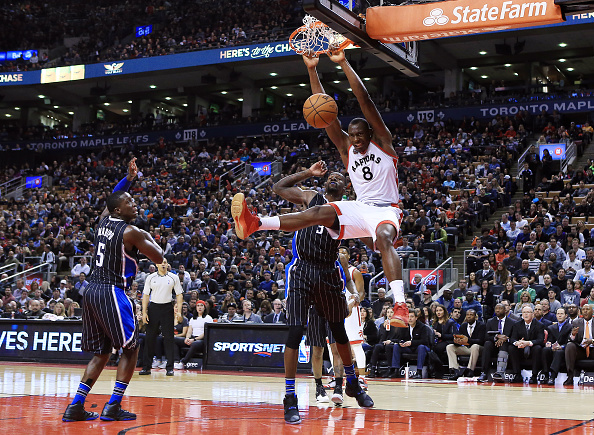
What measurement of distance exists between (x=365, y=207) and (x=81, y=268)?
662 inches

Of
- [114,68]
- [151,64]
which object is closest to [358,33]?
[151,64]

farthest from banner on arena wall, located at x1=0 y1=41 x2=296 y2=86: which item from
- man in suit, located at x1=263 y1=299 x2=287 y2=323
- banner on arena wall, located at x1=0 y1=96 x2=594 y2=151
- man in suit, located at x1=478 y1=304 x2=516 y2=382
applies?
man in suit, located at x1=478 y1=304 x2=516 y2=382

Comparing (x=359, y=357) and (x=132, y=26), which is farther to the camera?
(x=132, y=26)

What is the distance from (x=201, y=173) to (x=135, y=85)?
428 inches

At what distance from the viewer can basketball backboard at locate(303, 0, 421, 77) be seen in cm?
848

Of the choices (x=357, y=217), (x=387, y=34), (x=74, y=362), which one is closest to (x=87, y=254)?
(x=74, y=362)

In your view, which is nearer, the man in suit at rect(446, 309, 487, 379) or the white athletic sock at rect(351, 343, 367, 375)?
the white athletic sock at rect(351, 343, 367, 375)

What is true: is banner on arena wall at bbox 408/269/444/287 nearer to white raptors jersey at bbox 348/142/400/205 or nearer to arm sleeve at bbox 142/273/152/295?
arm sleeve at bbox 142/273/152/295

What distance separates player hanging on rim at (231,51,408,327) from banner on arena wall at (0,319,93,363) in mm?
10584

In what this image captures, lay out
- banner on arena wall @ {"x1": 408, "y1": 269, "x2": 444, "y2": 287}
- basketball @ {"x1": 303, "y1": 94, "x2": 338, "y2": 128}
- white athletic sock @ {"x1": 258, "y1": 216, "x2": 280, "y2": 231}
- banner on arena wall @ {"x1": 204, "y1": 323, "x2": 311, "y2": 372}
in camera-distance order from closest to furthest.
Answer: white athletic sock @ {"x1": 258, "y1": 216, "x2": 280, "y2": 231} → basketball @ {"x1": 303, "y1": 94, "x2": 338, "y2": 128} → banner on arena wall @ {"x1": 204, "y1": 323, "x2": 311, "y2": 372} → banner on arena wall @ {"x1": 408, "y1": 269, "x2": 444, "y2": 287}

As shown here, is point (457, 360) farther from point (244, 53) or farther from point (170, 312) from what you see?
point (244, 53)

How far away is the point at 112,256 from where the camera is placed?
262 inches

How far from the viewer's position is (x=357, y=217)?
665 cm

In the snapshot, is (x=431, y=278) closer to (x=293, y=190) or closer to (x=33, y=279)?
(x=293, y=190)
